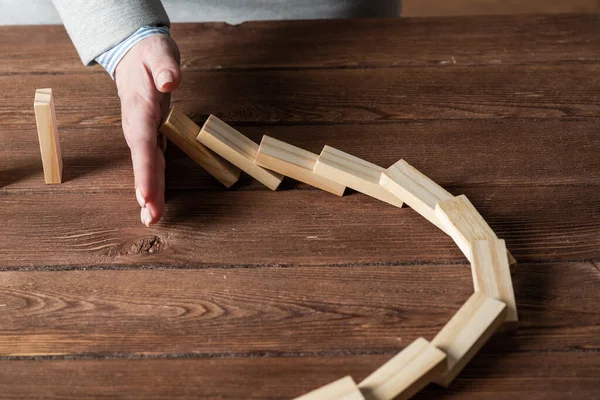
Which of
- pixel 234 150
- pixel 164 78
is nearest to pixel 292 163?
pixel 234 150

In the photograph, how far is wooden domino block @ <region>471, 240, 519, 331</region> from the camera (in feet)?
2.41

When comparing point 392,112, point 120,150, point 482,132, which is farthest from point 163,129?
point 482,132

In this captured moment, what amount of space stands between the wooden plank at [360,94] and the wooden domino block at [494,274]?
0.32 meters

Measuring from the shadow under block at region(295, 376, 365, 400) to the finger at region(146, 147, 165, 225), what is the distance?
0.32m

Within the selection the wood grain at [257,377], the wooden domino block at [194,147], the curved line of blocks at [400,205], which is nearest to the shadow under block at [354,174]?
the curved line of blocks at [400,205]

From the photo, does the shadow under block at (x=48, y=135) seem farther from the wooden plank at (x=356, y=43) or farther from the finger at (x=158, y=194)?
the wooden plank at (x=356, y=43)

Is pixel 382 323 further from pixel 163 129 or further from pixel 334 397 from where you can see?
pixel 163 129

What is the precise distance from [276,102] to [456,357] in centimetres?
55

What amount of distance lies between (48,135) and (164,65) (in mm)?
175

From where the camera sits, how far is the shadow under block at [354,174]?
35.3 inches

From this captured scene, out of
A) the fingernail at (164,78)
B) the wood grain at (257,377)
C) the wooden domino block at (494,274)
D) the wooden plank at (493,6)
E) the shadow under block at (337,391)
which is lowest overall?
the wooden plank at (493,6)

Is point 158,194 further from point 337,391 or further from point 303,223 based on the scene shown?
point 337,391

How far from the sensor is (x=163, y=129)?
941 millimetres

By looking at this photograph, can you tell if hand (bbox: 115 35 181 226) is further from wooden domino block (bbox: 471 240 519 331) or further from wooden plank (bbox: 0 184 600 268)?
wooden domino block (bbox: 471 240 519 331)
